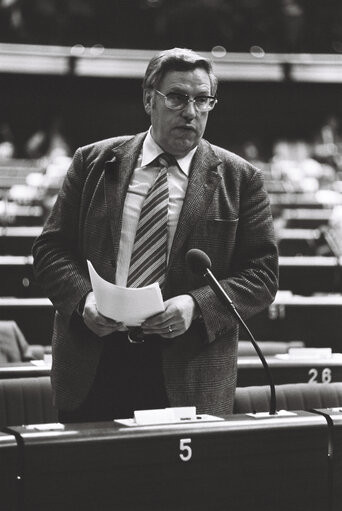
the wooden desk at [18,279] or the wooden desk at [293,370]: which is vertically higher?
the wooden desk at [18,279]

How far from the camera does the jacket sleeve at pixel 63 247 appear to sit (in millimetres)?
2207

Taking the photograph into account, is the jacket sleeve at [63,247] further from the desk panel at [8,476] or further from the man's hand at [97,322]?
the desk panel at [8,476]

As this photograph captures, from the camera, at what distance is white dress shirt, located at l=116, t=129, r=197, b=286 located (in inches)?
86.9

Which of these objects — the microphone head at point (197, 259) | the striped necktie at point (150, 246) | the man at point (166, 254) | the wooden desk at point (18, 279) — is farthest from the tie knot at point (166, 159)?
the wooden desk at point (18, 279)

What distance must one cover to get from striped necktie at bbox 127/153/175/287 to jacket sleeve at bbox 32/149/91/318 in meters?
0.12

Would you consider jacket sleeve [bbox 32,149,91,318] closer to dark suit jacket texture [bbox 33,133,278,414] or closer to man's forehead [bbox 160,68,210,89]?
dark suit jacket texture [bbox 33,133,278,414]

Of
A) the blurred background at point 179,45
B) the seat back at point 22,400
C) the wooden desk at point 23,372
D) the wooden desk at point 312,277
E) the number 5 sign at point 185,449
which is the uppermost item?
the blurred background at point 179,45

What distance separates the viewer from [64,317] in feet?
7.16

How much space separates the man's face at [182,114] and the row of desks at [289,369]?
145 centimetres

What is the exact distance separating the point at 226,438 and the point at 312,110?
1624 centimetres

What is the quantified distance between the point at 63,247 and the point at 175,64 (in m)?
0.52

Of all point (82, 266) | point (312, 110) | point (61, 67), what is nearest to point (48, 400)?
point (82, 266)

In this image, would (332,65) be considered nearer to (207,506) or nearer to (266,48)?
(266,48)

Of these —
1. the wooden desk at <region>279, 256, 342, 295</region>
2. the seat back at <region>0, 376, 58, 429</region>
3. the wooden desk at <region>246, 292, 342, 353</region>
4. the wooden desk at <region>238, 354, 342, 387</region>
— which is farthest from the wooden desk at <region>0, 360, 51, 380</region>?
the wooden desk at <region>279, 256, 342, 295</region>
